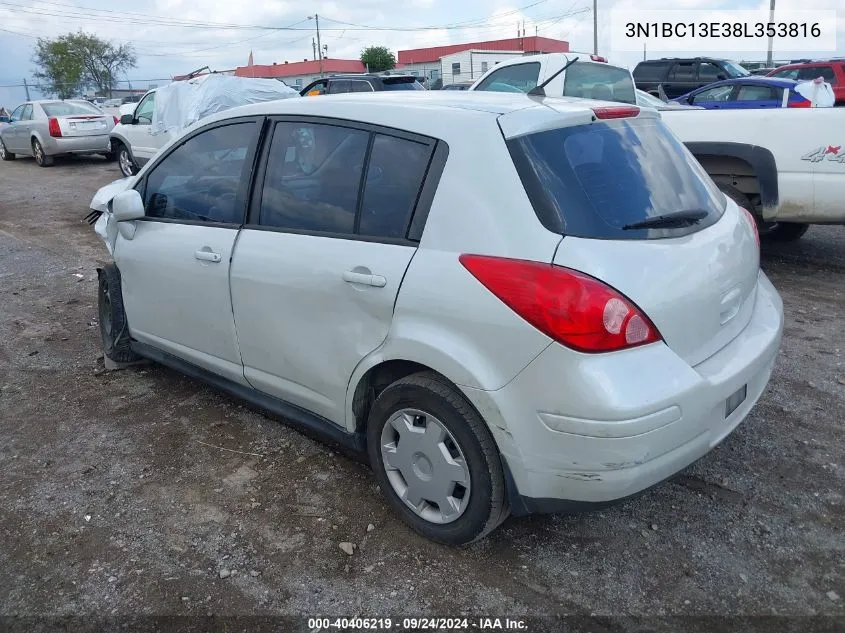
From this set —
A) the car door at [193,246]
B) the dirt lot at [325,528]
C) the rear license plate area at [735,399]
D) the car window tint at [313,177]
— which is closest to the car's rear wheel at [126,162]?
the dirt lot at [325,528]

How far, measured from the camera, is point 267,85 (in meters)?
12.3

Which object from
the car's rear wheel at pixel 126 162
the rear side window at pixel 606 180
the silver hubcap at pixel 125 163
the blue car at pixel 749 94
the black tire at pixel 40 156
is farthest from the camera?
the black tire at pixel 40 156

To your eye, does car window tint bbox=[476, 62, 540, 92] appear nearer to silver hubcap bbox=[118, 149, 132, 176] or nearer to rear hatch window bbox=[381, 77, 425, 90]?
rear hatch window bbox=[381, 77, 425, 90]

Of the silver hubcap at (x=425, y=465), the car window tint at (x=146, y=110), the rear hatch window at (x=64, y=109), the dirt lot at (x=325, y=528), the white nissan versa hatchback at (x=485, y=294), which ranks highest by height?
the rear hatch window at (x=64, y=109)

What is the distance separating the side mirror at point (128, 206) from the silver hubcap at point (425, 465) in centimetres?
204

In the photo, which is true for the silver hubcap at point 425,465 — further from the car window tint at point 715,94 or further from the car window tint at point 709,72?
the car window tint at point 709,72

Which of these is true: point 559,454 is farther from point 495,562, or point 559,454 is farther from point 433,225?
point 433,225

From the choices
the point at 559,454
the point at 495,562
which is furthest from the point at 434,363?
the point at 495,562

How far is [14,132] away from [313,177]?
17.3 m

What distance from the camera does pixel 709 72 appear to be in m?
16.5

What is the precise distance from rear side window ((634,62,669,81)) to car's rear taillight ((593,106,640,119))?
15.0m

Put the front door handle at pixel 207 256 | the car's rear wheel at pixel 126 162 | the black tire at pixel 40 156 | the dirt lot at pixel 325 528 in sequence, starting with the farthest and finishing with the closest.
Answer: the black tire at pixel 40 156
the car's rear wheel at pixel 126 162
the front door handle at pixel 207 256
the dirt lot at pixel 325 528

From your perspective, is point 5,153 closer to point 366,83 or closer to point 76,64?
point 366,83

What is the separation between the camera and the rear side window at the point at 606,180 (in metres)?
2.50
